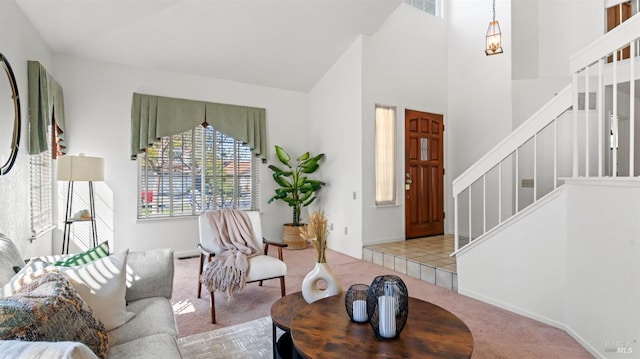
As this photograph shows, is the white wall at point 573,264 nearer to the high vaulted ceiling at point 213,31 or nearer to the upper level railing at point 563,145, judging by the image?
the upper level railing at point 563,145

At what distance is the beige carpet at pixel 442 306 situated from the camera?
2.43 m

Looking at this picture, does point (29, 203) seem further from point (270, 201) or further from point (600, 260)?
point (600, 260)

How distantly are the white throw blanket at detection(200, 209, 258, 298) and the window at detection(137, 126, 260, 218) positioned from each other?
188cm

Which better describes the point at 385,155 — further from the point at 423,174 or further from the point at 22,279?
the point at 22,279

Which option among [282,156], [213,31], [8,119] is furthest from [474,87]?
[8,119]

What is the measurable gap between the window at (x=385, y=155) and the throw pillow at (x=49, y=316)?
4.24m

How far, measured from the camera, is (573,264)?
8.45ft

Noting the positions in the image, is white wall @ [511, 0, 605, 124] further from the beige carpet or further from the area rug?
the area rug

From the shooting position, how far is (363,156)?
197 inches

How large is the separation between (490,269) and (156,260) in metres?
2.91

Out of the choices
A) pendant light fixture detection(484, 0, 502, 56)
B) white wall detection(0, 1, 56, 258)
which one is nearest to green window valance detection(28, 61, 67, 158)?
white wall detection(0, 1, 56, 258)

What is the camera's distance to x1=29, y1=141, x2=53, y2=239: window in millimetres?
3512

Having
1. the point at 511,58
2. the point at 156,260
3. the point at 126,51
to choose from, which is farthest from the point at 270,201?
the point at 511,58

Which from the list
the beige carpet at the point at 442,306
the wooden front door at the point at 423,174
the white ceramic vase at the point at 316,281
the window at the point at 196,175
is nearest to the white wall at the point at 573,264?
the beige carpet at the point at 442,306
